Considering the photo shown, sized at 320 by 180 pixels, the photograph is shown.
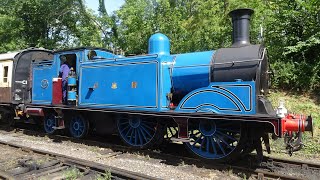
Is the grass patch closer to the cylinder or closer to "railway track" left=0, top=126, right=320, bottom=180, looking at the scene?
"railway track" left=0, top=126, right=320, bottom=180

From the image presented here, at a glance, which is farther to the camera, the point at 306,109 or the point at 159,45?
the point at 306,109

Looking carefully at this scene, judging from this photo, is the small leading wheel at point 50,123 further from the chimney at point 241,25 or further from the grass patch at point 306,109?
the grass patch at point 306,109

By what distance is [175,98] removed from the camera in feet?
27.2

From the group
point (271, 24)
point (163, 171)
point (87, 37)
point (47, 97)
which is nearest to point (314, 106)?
point (271, 24)

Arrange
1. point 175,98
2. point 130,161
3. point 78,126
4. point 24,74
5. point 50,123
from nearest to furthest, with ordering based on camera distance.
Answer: point 130,161 → point 175,98 → point 78,126 → point 50,123 → point 24,74

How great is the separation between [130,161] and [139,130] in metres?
1.23

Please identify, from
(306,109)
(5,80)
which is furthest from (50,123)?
(306,109)

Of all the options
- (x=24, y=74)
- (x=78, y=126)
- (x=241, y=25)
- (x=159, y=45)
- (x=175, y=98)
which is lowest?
(x=78, y=126)

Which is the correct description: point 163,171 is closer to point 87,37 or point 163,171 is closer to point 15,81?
point 15,81

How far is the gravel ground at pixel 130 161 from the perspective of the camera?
6.40 metres

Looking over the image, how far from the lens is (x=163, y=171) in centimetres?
663

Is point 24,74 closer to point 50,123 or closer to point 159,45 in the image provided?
point 50,123

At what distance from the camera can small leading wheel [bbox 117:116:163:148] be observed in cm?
825

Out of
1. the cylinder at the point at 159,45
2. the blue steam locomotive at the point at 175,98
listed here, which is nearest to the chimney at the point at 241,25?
the blue steam locomotive at the point at 175,98
